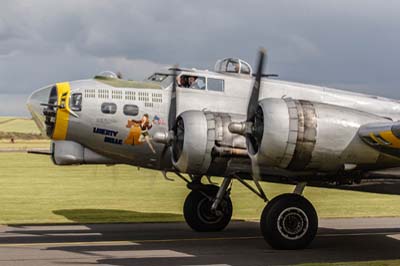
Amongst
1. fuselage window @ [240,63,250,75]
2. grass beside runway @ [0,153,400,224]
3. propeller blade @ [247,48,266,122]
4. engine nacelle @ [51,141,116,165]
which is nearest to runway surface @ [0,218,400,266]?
grass beside runway @ [0,153,400,224]

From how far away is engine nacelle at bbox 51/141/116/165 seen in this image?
16688 mm

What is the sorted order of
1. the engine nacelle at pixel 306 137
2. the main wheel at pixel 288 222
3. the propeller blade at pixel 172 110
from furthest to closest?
1. the propeller blade at pixel 172 110
2. the main wheel at pixel 288 222
3. the engine nacelle at pixel 306 137

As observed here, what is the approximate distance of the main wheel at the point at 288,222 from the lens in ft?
48.4

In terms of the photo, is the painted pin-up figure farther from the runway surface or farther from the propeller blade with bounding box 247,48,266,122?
the propeller blade with bounding box 247,48,266,122

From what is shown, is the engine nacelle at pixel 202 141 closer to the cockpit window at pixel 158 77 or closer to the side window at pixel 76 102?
the cockpit window at pixel 158 77

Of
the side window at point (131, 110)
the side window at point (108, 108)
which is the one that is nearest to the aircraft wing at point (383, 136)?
the side window at point (131, 110)

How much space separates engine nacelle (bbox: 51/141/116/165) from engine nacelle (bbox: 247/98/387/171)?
15.7ft

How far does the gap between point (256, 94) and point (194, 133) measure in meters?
1.54

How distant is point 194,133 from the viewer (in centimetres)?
1457

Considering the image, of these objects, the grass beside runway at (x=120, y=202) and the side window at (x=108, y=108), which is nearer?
the side window at (x=108, y=108)

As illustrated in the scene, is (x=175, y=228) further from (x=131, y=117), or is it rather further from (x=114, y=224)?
(x=131, y=117)

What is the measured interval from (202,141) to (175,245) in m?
2.81

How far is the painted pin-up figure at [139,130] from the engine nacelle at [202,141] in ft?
5.23

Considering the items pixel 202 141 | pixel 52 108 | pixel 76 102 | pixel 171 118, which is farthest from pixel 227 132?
pixel 52 108
